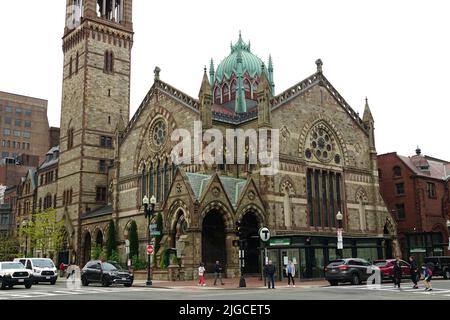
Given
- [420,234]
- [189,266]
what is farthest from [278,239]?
[420,234]

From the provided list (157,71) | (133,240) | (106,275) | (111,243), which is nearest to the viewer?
(106,275)

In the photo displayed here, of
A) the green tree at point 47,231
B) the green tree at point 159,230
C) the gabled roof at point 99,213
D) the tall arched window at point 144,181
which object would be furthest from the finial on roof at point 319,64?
the green tree at point 47,231

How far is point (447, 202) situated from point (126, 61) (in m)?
43.0

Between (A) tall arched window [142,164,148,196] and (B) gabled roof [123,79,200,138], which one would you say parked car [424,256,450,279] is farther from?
(A) tall arched window [142,164,148,196]

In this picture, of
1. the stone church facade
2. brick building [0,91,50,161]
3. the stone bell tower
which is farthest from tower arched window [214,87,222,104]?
brick building [0,91,50,161]

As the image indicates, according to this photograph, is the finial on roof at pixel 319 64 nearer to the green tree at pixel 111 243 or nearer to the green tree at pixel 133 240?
the green tree at pixel 133 240

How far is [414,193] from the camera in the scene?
62.1m

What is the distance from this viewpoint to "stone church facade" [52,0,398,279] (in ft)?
138

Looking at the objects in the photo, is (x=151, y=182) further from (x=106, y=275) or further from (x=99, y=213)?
(x=106, y=275)

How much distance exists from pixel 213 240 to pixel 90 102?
29.7 m

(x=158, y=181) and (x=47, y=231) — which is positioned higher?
(x=158, y=181)

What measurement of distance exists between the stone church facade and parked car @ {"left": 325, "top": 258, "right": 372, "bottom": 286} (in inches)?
214

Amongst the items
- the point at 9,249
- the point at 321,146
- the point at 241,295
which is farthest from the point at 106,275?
the point at 9,249

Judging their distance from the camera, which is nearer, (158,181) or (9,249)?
(158,181)
